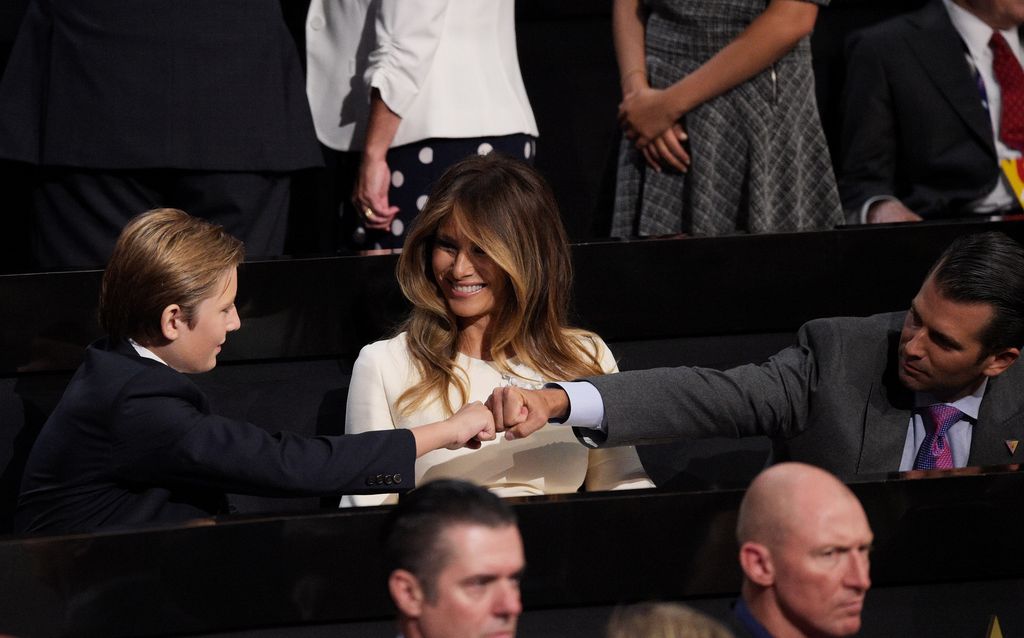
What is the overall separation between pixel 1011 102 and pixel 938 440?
1300mm

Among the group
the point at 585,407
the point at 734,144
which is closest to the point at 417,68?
the point at 734,144

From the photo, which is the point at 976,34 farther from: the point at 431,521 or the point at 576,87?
the point at 431,521

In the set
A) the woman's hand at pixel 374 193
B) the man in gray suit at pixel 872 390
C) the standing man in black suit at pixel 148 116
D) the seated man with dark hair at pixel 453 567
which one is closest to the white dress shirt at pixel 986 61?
the man in gray suit at pixel 872 390

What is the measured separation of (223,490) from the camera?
1906 millimetres

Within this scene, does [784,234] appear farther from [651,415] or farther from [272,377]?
[272,377]

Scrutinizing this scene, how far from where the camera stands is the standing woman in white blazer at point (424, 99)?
244cm

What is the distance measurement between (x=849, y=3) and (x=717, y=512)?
2.27m

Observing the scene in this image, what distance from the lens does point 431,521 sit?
4.51 feet

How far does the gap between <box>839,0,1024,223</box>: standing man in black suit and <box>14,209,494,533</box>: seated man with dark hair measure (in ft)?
4.96

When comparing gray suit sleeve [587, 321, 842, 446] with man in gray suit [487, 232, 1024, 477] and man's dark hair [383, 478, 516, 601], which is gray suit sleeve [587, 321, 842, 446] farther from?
man's dark hair [383, 478, 516, 601]

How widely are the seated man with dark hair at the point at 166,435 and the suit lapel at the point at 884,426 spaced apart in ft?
1.93

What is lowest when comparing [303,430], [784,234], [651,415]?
[303,430]

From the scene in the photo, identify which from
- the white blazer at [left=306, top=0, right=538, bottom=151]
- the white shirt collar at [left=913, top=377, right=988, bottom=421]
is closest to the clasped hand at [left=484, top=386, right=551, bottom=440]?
the white shirt collar at [left=913, top=377, right=988, bottom=421]

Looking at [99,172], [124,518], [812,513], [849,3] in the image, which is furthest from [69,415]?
[849,3]
